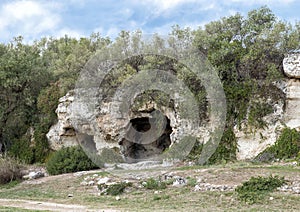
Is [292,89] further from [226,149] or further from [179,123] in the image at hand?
[179,123]

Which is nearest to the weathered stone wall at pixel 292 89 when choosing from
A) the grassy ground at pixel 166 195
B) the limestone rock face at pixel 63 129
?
the grassy ground at pixel 166 195

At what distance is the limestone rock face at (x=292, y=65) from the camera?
18312mm

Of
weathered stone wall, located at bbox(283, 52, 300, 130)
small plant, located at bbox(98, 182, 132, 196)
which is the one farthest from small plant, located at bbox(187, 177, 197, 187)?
A: weathered stone wall, located at bbox(283, 52, 300, 130)

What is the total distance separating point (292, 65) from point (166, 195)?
10.7m

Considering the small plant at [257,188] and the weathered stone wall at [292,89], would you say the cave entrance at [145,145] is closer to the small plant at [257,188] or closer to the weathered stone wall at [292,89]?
the weathered stone wall at [292,89]

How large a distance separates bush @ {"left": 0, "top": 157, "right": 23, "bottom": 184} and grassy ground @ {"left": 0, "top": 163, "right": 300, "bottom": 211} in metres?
0.85

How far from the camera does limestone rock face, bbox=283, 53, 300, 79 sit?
18312mm

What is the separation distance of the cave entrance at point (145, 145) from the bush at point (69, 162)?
14.3 feet

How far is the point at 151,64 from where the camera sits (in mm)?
21375

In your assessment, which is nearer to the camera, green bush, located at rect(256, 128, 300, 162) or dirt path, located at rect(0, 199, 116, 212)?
dirt path, located at rect(0, 199, 116, 212)

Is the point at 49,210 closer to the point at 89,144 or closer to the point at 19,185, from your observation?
the point at 19,185

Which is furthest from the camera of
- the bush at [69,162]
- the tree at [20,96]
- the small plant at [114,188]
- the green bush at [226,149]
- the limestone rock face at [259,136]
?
the tree at [20,96]

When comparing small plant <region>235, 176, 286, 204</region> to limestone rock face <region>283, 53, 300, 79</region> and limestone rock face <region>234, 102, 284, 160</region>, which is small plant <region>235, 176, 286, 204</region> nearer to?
limestone rock face <region>234, 102, 284, 160</region>

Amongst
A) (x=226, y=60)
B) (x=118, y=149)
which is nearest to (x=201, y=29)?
(x=226, y=60)
